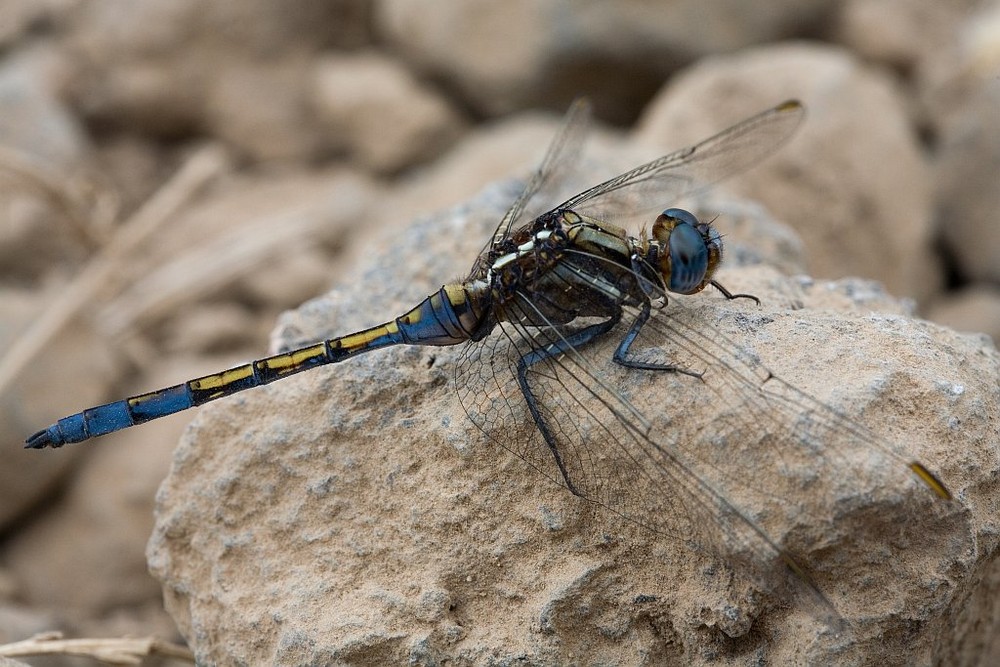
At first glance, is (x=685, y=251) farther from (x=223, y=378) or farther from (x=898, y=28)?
(x=898, y=28)

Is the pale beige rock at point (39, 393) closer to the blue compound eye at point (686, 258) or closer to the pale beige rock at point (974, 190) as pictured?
the blue compound eye at point (686, 258)

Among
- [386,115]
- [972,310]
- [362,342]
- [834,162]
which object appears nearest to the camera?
[362,342]

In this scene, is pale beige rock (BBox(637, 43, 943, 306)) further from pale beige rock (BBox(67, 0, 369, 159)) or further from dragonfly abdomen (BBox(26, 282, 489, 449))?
pale beige rock (BBox(67, 0, 369, 159))

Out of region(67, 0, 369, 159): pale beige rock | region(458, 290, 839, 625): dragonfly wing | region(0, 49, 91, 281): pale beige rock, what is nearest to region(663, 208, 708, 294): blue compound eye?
region(458, 290, 839, 625): dragonfly wing

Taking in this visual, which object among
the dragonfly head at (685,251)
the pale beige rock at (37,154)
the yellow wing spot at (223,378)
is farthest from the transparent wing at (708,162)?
the pale beige rock at (37,154)

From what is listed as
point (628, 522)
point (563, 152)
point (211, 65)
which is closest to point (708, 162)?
point (563, 152)

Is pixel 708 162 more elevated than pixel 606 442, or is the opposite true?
pixel 708 162
